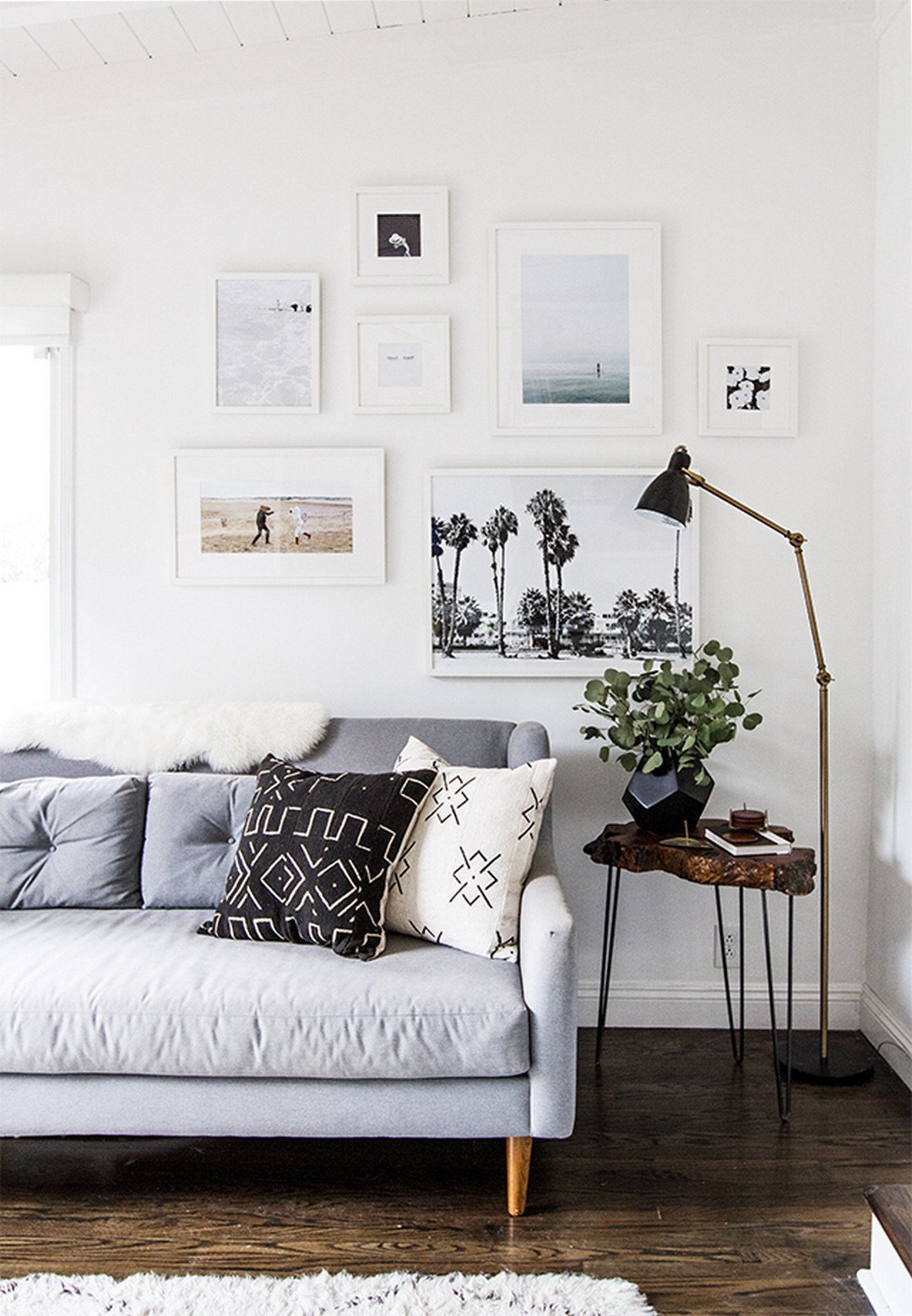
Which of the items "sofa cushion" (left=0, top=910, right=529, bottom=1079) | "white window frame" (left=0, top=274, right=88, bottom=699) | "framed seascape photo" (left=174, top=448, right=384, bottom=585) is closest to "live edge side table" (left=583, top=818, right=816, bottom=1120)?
"sofa cushion" (left=0, top=910, right=529, bottom=1079)

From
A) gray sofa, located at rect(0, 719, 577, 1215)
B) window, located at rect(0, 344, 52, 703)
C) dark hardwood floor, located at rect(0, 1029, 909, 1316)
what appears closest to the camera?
dark hardwood floor, located at rect(0, 1029, 909, 1316)

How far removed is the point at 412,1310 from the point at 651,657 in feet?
5.79

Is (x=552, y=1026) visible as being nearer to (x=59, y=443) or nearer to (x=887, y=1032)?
(x=887, y=1032)

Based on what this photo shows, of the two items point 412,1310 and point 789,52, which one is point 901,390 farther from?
point 412,1310

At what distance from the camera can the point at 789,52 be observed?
295cm

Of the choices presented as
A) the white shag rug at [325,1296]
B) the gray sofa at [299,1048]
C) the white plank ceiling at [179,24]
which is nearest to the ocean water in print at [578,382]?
the white plank ceiling at [179,24]

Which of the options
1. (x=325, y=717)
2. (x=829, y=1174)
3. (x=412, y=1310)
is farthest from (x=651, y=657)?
(x=412, y=1310)

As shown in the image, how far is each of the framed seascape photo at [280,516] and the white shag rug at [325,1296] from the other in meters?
1.76

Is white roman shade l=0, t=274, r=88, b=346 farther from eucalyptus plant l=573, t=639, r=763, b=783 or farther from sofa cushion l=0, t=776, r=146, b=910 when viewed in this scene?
eucalyptus plant l=573, t=639, r=763, b=783

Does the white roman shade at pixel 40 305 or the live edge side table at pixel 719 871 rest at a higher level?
the white roman shade at pixel 40 305

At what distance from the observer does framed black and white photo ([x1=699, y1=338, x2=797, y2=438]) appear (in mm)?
2971

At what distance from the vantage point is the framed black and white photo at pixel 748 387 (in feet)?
9.75

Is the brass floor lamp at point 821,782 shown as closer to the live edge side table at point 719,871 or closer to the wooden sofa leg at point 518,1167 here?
the live edge side table at point 719,871

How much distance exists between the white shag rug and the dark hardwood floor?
5 centimetres
